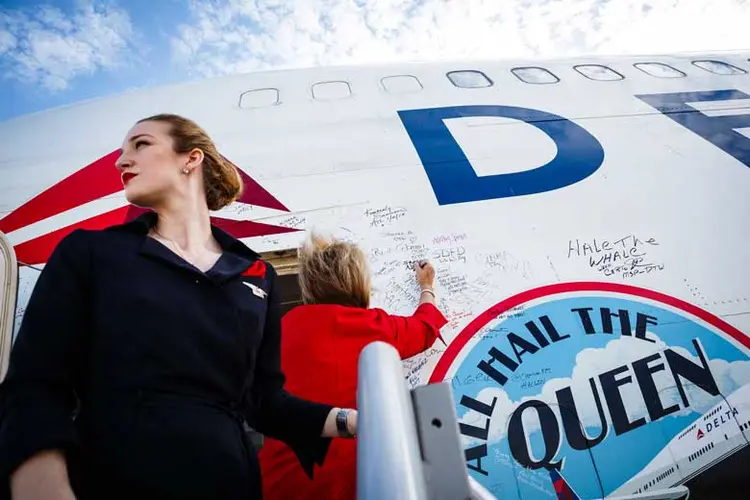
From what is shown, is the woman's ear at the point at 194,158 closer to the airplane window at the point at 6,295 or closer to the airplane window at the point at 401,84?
the airplane window at the point at 6,295

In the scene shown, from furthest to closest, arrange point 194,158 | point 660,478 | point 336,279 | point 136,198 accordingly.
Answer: point 660,478
point 336,279
point 194,158
point 136,198

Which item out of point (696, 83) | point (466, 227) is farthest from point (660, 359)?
point (696, 83)

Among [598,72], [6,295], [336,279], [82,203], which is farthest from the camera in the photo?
[598,72]

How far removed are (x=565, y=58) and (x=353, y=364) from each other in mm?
4726

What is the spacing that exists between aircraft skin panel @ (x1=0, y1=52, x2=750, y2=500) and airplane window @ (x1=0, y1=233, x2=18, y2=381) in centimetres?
11

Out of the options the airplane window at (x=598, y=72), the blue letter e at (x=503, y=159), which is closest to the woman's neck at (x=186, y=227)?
the blue letter e at (x=503, y=159)

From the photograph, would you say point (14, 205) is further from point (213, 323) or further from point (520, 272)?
point (520, 272)

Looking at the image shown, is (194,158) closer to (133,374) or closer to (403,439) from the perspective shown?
(133,374)

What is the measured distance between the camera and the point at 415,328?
7.91 feet

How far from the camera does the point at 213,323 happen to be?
1.06 m

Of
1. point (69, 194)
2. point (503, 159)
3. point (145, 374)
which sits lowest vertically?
point (145, 374)

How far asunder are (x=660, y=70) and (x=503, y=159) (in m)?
2.66

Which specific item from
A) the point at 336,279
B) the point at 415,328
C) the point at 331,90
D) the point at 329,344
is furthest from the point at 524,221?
the point at 331,90

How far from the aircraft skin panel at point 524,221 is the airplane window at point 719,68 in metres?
0.54
